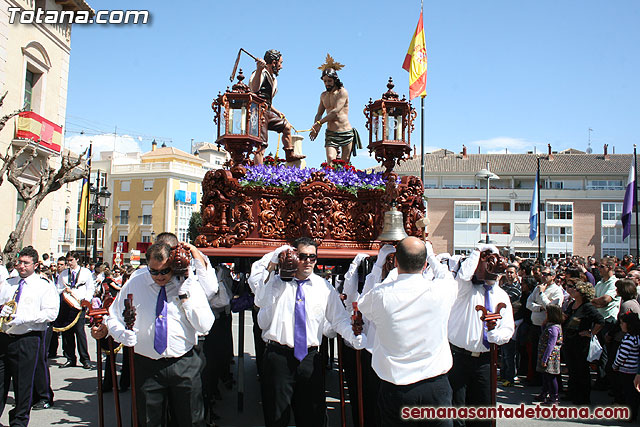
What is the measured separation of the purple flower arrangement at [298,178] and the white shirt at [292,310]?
2.27 m

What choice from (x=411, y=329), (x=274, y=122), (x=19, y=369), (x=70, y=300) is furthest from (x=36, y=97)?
(x=411, y=329)

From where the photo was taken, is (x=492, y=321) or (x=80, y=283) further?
(x=80, y=283)

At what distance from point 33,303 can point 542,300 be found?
806 cm

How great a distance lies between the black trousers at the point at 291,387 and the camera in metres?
5.16

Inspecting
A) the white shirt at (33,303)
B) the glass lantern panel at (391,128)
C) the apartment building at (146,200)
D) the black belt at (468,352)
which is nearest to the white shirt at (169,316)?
the white shirt at (33,303)

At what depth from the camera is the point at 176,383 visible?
4.81 meters

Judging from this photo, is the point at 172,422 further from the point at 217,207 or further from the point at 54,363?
the point at 54,363

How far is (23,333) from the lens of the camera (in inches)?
260

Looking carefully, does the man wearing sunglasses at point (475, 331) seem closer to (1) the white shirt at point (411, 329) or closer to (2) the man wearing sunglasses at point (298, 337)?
(2) the man wearing sunglasses at point (298, 337)

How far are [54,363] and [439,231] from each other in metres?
43.0

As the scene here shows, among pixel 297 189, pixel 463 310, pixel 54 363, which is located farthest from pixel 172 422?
pixel 54 363

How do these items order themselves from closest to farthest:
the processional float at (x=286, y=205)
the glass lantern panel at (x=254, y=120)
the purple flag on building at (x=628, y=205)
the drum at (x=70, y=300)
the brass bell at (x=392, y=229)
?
the brass bell at (x=392, y=229), the processional float at (x=286, y=205), the glass lantern panel at (x=254, y=120), the drum at (x=70, y=300), the purple flag on building at (x=628, y=205)

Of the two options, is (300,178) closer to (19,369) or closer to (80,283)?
(19,369)

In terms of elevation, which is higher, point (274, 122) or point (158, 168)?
point (158, 168)
